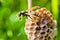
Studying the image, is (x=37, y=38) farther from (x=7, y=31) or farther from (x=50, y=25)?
(x=7, y=31)

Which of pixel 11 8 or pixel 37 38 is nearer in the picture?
pixel 37 38

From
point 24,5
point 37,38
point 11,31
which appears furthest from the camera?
point 11,31

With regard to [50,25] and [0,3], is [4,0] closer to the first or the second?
[0,3]

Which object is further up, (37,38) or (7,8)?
(7,8)

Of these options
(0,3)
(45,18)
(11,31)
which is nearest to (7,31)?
(11,31)

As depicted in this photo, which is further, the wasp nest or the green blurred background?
the green blurred background

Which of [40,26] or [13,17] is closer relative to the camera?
[40,26]

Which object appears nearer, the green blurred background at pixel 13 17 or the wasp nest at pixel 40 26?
the wasp nest at pixel 40 26

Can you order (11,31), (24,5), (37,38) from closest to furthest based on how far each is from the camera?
(37,38)
(24,5)
(11,31)
